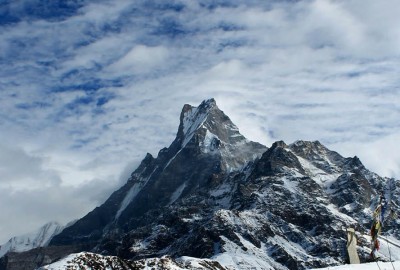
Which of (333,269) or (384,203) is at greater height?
(384,203)

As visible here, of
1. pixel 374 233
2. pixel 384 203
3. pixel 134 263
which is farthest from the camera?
pixel 134 263

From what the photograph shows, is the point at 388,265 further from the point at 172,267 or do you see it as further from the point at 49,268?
the point at 172,267

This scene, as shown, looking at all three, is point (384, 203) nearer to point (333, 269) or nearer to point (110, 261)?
point (333, 269)

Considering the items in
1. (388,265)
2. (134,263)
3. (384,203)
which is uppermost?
(134,263)

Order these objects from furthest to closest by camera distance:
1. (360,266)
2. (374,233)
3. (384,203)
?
(360,266)
(384,203)
(374,233)

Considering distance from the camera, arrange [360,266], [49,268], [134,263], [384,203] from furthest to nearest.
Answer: [134,263]
[49,268]
[360,266]
[384,203]

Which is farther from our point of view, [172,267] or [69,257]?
[172,267]

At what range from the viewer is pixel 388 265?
135 ft

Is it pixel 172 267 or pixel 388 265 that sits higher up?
pixel 172 267

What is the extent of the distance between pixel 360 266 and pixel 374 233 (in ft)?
32.4

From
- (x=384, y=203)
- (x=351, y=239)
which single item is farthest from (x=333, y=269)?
(x=384, y=203)

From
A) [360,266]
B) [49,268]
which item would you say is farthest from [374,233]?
[49,268]

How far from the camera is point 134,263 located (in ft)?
555

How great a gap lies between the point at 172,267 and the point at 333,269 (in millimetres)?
132490
